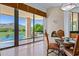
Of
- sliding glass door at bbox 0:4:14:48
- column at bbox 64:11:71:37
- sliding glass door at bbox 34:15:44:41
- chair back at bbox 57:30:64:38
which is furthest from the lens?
chair back at bbox 57:30:64:38

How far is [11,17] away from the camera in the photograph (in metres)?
4.23

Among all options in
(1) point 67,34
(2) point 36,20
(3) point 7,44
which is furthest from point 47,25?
(3) point 7,44

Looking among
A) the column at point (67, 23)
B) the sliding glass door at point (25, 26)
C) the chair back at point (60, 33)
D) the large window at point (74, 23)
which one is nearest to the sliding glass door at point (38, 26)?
the sliding glass door at point (25, 26)

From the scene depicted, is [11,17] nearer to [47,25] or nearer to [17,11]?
[17,11]

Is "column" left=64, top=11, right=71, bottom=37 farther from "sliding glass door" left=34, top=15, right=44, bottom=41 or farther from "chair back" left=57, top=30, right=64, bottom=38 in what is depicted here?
"sliding glass door" left=34, top=15, right=44, bottom=41

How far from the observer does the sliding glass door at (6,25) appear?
370cm

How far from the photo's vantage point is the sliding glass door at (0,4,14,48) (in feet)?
12.1

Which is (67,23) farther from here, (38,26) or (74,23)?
(38,26)

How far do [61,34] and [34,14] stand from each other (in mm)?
1154

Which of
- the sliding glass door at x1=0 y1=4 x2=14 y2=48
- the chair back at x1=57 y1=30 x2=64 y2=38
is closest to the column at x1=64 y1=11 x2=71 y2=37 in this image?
the chair back at x1=57 y1=30 x2=64 y2=38

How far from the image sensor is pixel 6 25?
148 inches

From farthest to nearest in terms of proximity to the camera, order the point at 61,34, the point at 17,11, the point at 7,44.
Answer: the point at 61,34 → the point at 17,11 → the point at 7,44

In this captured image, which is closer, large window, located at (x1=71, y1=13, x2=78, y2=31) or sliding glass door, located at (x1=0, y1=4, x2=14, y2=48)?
sliding glass door, located at (x1=0, y1=4, x2=14, y2=48)

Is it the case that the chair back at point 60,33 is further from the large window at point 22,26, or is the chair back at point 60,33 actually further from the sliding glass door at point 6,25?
the sliding glass door at point 6,25
